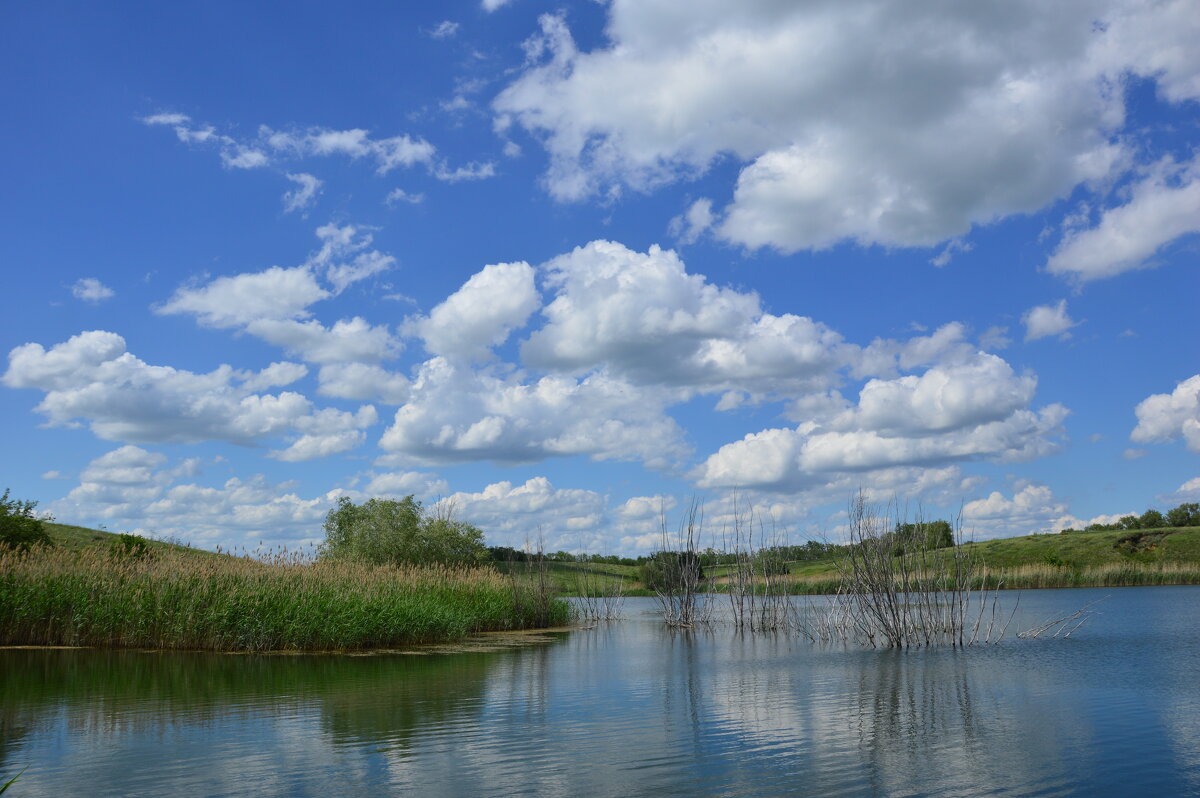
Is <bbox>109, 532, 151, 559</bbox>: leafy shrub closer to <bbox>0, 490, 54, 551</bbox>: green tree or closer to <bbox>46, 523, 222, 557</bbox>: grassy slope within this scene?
A: <bbox>0, 490, 54, 551</bbox>: green tree

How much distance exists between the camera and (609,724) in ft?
38.7

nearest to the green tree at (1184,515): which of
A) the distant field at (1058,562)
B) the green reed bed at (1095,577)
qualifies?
the distant field at (1058,562)

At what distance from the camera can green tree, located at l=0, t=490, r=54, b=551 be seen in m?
29.5

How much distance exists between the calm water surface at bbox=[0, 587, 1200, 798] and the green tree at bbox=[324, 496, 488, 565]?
27742 mm

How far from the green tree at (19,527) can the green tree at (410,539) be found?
17.4 metres

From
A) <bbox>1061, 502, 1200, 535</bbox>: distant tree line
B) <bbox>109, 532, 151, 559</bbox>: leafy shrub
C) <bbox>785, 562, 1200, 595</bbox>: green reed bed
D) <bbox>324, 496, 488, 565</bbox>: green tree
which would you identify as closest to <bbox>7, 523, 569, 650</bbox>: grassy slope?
<bbox>109, 532, 151, 559</bbox>: leafy shrub

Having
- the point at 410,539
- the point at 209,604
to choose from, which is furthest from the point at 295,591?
the point at 410,539

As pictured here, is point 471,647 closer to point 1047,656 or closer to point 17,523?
point 1047,656

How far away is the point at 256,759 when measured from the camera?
9.49m

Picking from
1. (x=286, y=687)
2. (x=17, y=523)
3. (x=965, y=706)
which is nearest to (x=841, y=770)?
(x=965, y=706)

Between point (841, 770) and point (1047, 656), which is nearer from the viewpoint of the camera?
point (841, 770)

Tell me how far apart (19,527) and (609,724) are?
92.5 feet

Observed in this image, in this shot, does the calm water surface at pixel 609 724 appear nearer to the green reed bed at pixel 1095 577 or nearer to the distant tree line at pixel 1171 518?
the green reed bed at pixel 1095 577

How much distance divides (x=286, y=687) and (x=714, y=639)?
52.8 ft
